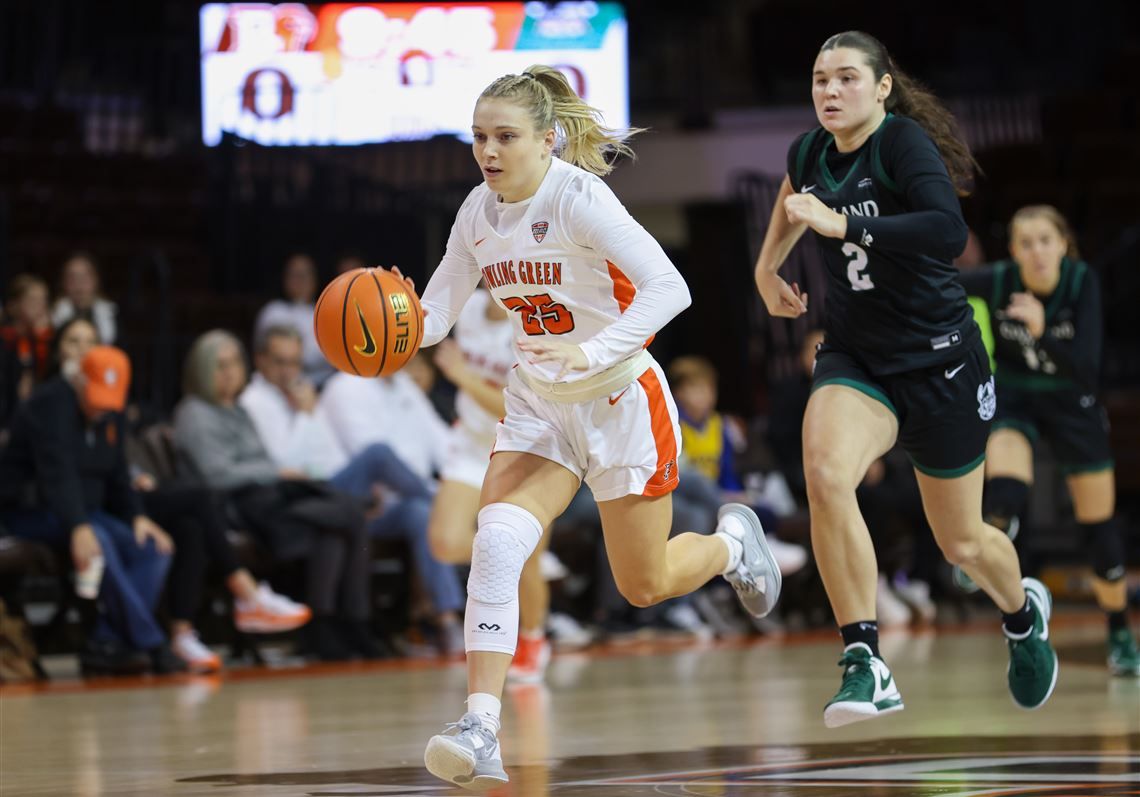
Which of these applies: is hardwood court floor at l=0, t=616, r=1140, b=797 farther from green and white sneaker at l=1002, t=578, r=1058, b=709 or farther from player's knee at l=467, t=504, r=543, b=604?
player's knee at l=467, t=504, r=543, b=604

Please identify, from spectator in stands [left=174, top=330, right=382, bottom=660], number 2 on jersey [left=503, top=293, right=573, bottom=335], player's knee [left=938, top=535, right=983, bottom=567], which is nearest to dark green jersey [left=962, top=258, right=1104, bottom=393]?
player's knee [left=938, top=535, right=983, bottom=567]

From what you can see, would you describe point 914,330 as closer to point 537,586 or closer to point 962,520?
point 962,520

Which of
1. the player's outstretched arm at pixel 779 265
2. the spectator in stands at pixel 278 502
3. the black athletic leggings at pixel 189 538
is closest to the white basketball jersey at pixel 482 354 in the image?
the spectator in stands at pixel 278 502

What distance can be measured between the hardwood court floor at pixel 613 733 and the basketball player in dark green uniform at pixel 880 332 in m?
0.38

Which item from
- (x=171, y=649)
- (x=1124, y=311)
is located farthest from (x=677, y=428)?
(x=1124, y=311)

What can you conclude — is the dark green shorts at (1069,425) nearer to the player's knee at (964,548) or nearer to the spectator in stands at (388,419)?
the player's knee at (964,548)

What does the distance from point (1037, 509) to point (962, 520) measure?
697 centimetres

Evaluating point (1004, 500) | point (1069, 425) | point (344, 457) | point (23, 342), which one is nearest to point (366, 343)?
point (1004, 500)

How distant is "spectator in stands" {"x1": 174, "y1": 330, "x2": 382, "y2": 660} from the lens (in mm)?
8125

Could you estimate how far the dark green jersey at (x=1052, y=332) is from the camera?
657 cm

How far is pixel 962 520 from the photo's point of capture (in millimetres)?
4754

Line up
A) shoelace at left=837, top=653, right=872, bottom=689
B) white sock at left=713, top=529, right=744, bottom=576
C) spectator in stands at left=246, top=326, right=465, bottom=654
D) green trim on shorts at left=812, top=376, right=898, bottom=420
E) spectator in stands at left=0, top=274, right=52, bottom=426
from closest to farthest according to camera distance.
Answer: shoelace at left=837, top=653, right=872, bottom=689
green trim on shorts at left=812, top=376, right=898, bottom=420
white sock at left=713, top=529, right=744, bottom=576
spectator in stands at left=246, top=326, right=465, bottom=654
spectator in stands at left=0, top=274, right=52, bottom=426

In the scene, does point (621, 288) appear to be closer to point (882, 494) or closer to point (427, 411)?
point (427, 411)

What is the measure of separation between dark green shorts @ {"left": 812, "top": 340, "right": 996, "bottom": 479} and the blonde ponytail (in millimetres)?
869
